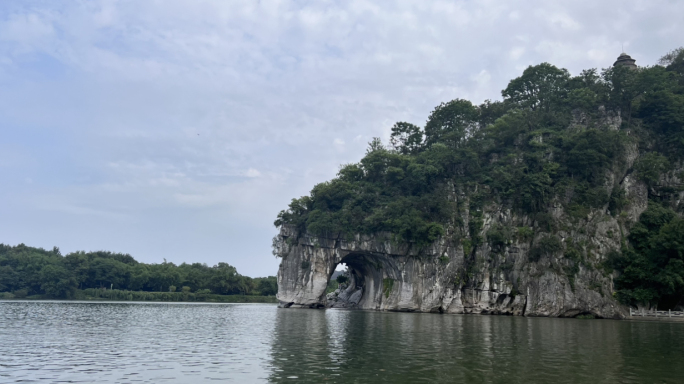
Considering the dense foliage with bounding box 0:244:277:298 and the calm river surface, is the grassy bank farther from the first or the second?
the calm river surface

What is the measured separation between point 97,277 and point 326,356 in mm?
77263

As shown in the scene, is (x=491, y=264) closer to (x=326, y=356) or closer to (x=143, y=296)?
(x=326, y=356)

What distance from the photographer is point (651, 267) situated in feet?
147

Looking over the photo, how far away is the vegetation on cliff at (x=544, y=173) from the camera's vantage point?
1940 inches

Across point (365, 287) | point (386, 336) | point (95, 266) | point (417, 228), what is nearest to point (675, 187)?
point (417, 228)

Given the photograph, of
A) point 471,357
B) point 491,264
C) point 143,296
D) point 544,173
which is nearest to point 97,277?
point 143,296

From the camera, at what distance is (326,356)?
57.6 feet

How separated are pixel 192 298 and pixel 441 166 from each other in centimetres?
4942

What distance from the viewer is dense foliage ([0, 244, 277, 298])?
80.6 m

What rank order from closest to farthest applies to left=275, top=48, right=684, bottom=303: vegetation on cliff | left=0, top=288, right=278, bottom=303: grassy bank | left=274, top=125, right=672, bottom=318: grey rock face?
left=274, top=125, right=672, bottom=318: grey rock face → left=275, top=48, right=684, bottom=303: vegetation on cliff → left=0, top=288, right=278, bottom=303: grassy bank

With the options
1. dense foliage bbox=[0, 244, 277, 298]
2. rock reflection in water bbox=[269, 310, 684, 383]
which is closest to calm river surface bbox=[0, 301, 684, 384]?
rock reflection in water bbox=[269, 310, 684, 383]

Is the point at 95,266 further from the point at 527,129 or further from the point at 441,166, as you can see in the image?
the point at 527,129

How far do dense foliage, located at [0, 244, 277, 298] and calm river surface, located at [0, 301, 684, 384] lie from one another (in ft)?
198

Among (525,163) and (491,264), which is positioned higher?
(525,163)
